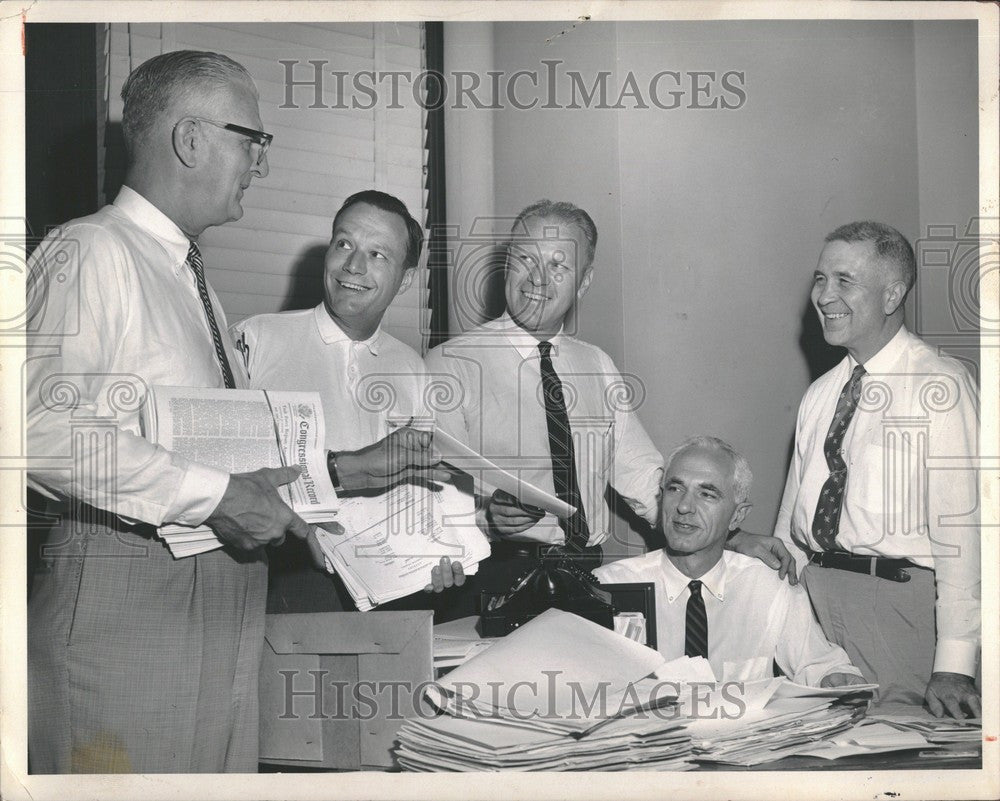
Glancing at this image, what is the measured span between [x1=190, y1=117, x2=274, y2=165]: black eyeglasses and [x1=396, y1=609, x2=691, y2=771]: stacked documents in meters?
1.32

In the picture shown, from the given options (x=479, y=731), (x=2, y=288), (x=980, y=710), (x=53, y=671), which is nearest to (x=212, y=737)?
(x=53, y=671)

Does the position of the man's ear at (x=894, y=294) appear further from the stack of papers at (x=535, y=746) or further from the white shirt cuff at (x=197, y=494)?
the white shirt cuff at (x=197, y=494)

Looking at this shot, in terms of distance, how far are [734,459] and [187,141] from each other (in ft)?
5.19

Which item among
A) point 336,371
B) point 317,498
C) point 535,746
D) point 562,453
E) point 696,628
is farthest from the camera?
point 562,453

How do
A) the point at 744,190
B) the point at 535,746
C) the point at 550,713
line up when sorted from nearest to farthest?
the point at 535,746
the point at 550,713
the point at 744,190

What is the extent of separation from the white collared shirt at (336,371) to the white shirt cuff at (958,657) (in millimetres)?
1425

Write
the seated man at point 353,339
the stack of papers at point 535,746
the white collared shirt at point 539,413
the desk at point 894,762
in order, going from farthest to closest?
the white collared shirt at point 539,413 < the seated man at point 353,339 < the desk at point 894,762 < the stack of papers at point 535,746

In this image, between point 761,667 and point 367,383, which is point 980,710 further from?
point 367,383

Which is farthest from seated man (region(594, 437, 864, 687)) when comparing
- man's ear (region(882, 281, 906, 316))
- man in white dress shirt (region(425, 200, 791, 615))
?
man's ear (region(882, 281, 906, 316))

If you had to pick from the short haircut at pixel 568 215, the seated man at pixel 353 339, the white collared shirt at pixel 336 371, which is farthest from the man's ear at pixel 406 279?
the short haircut at pixel 568 215

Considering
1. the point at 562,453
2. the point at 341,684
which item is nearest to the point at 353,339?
the point at 562,453

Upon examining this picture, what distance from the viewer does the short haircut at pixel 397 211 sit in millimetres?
2938

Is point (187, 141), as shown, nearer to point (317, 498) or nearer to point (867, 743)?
point (317, 498)

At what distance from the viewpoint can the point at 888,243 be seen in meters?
2.97
